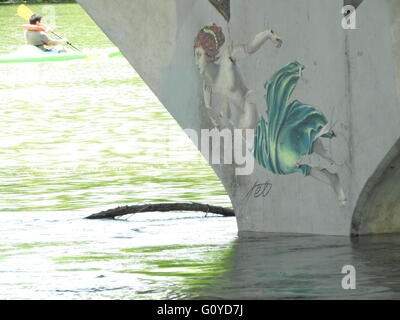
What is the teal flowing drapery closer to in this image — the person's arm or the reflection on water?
the reflection on water

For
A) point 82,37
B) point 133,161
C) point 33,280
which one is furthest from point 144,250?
point 82,37

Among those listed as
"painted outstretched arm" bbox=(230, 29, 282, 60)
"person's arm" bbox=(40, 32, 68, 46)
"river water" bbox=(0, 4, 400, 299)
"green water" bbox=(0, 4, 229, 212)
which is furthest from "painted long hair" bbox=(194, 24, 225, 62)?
"person's arm" bbox=(40, 32, 68, 46)

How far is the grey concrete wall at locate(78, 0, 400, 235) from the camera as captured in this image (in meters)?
13.0

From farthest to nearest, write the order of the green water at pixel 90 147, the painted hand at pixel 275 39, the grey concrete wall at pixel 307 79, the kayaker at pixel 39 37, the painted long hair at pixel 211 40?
the kayaker at pixel 39 37 → the green water at pixel 90 147 → the painted long hair at pixel 211 40 → the painted hand at pixel 275 39 → the grey concrete wall at pixel 307 79

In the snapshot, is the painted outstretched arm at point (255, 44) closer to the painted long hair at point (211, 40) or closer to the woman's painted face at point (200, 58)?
the painted long hair at point (211, 40)

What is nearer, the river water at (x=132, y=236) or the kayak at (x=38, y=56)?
the river water at (x=132, y=236)

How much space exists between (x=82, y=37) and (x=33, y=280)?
44.0 metres

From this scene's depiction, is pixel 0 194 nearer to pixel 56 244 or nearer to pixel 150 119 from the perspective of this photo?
pixel 56 244

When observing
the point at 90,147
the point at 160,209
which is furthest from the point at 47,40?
the point at 160,209

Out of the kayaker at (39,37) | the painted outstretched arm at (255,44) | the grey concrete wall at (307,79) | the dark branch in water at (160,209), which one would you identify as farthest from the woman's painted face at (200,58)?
the kayaker at (39,37)

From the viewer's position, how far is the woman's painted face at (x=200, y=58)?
14984 mm

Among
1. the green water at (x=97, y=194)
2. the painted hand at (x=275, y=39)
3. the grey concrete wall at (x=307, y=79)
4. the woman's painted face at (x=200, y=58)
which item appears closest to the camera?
the green water at (x=97, y=194)
